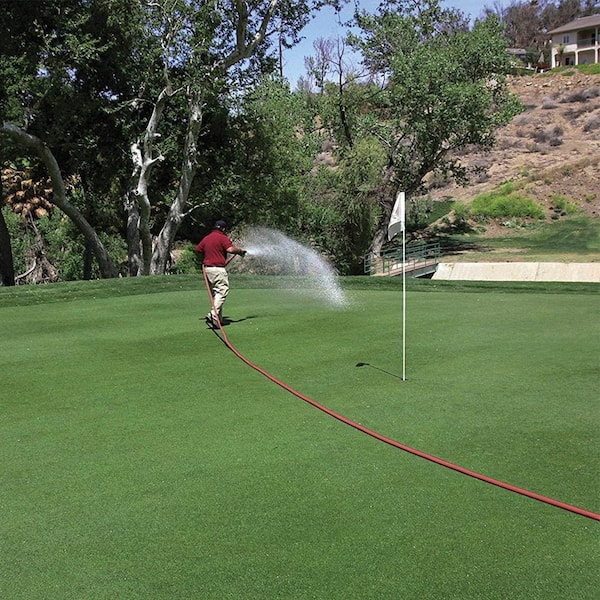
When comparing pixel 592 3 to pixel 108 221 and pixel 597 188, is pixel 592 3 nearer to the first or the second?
pixel 597 188

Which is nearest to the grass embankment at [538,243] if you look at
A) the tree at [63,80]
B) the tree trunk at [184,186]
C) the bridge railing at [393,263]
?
the bridge railing at [393,263]

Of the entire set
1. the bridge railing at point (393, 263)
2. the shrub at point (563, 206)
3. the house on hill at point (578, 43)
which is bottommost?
the bridge railing at point (393, 263)

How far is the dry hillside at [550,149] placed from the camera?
2058 inches

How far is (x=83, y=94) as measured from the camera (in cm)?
2577

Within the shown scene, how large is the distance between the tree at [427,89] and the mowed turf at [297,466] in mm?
24524

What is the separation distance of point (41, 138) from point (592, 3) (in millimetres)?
113367

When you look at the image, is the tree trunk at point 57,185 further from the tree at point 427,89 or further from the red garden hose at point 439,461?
the red garden hose at point 439,461

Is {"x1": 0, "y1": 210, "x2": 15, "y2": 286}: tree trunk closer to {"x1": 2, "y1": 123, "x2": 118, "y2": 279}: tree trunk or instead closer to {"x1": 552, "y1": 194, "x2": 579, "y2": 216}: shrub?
{"x1": 2, "y1": 123, "x2": 118, "y2": 279}: tree trunk

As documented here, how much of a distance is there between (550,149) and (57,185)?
48598mm

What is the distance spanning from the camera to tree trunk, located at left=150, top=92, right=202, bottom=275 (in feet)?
86.0

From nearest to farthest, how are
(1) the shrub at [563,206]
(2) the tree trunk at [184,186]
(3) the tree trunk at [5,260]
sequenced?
(3) the tree trunk at [5,260], (2) the tree trunk at [184,186], (1) the shrub at [563,206]

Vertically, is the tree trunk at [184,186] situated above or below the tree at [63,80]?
below

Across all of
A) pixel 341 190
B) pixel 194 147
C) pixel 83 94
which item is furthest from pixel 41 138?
pixel 341 190

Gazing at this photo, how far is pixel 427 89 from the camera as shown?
32531mm
